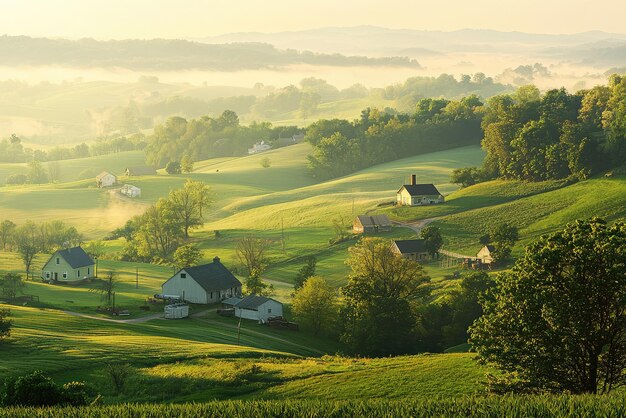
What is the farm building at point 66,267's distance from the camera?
359ft

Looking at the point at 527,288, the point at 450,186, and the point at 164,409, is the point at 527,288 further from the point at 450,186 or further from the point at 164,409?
the point at 450,186

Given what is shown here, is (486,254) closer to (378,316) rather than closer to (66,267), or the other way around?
(378,316)

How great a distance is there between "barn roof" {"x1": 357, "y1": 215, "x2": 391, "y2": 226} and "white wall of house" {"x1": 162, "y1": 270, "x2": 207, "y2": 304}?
147ft

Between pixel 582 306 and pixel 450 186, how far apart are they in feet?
469

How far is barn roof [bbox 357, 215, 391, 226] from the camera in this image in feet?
447

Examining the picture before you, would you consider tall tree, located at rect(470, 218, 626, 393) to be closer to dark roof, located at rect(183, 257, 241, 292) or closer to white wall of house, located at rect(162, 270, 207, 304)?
white wall of house, located at rect(162, 270, 207, 304)

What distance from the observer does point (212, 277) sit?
102 meters

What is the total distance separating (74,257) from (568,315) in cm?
8757

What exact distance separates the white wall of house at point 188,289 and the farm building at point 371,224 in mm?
43909

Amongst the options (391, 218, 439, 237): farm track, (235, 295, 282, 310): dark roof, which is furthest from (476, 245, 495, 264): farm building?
(235, 295, 282, 310): dark roof

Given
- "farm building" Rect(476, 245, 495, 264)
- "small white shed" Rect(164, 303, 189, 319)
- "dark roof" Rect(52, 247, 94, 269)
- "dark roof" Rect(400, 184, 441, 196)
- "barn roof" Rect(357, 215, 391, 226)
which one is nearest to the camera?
"small white shed" Rect(164, 303, 189, 319)

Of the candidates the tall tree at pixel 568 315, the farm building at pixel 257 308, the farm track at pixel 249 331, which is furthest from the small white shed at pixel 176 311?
the tall tree at pixel 568 315

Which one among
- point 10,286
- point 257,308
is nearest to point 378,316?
point 257,308

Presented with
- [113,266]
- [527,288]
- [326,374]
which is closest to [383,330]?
[326,374]
